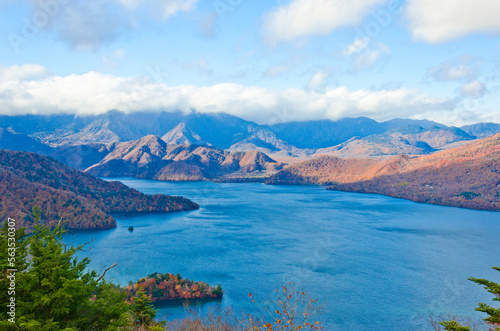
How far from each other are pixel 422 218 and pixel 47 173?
405 feet

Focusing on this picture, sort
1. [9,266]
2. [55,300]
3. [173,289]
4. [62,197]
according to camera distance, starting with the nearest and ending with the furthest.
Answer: [55,300]
[9,266]
[173,289]
[62,197]

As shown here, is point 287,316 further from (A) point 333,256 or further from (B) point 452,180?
(B) point 452,180

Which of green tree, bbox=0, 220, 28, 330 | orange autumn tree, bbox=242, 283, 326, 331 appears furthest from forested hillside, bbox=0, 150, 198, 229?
green tree, bbox=0, 220, 28, 330

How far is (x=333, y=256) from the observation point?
66062 millimetres

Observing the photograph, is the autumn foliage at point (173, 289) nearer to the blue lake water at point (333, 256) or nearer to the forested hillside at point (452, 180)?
the blue lake water at point (333, 256)

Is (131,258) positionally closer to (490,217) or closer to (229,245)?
(229,245)

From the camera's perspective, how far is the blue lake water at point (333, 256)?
45.3 metres

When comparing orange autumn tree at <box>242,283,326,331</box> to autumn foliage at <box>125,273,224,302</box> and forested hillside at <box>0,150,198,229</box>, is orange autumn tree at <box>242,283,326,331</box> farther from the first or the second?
forested hillside at <box>0,150,198,229</box>

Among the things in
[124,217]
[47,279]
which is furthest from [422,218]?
[47,279]

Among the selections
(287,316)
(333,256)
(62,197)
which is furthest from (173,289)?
(62,197)

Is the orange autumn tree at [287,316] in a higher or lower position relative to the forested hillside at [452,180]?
Answer: lower

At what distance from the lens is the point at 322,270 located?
56938 millimetres

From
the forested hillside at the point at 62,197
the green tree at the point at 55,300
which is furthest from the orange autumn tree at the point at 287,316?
the forested hillside at the point at 62,197

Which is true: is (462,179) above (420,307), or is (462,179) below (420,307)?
above
